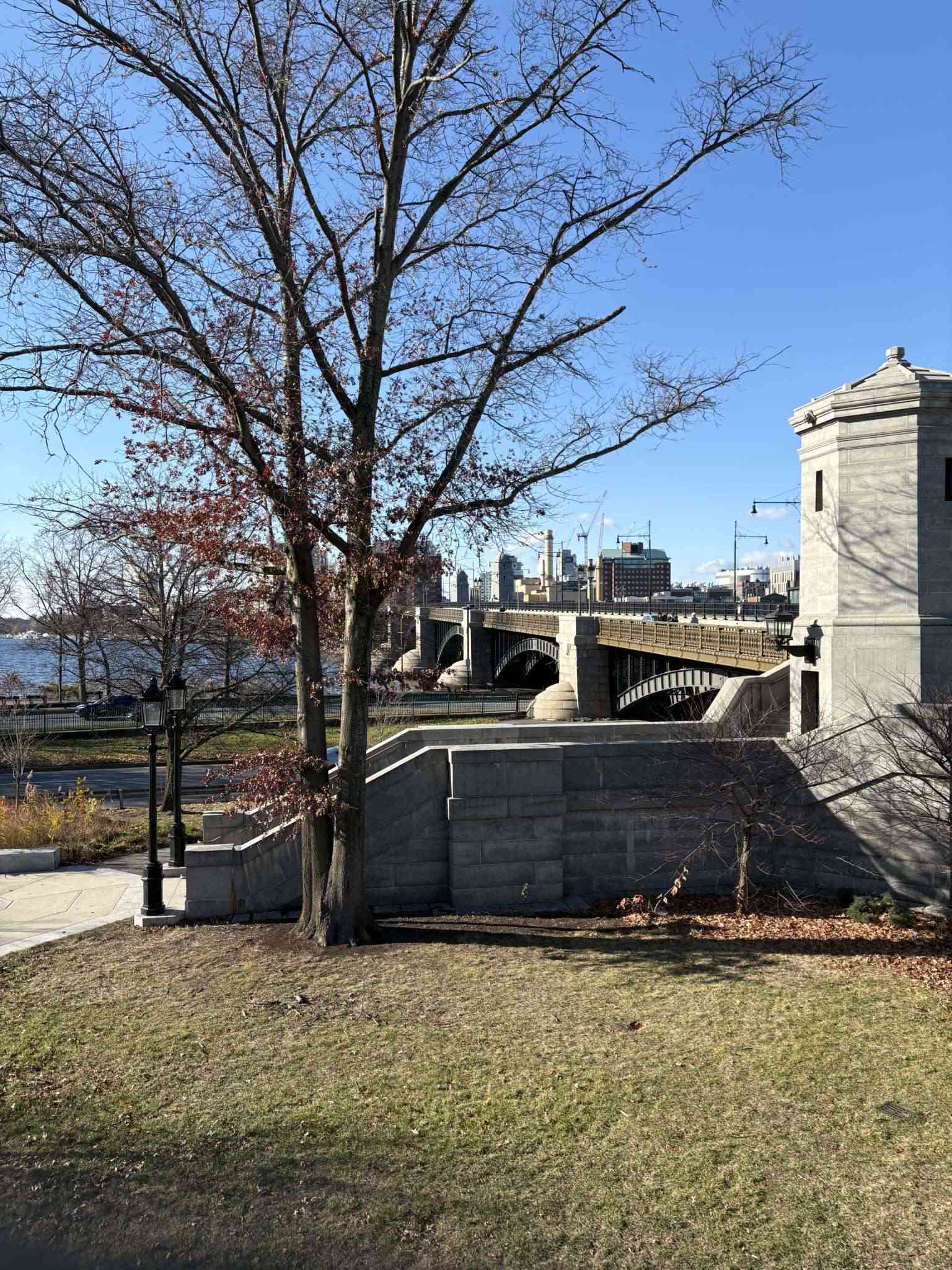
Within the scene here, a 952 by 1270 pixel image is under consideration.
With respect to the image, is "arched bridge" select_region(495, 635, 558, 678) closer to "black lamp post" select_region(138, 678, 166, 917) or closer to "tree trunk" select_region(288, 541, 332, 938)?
"black lamp post" select_region(138, 678, 166, 917)

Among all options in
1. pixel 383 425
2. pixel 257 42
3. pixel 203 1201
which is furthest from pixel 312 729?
pixel 257 42

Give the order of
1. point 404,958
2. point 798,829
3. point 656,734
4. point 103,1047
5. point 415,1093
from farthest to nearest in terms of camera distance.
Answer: point 656,734, point 798,829, point 404,958, point 103,1047, point 415,1093

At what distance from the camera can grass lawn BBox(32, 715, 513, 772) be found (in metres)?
34.1

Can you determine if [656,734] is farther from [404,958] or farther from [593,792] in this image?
[404,958]

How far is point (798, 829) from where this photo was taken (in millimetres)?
12453

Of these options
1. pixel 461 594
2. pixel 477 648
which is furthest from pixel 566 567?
pixel 477 648

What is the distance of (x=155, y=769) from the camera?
12.7 metres

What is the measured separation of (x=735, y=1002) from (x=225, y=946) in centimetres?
556

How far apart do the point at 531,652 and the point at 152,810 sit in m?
51.8

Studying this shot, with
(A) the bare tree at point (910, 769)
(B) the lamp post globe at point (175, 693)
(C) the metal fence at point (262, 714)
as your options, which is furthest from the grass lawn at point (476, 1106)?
(C) the metal fence at point (262, 714)

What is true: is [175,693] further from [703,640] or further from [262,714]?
[703,640]

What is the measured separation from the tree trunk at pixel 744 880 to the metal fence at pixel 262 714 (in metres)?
14.1

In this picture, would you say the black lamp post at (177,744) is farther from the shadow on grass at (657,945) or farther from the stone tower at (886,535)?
the stone tower at (886,535)

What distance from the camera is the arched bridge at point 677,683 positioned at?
3036 centimetres
